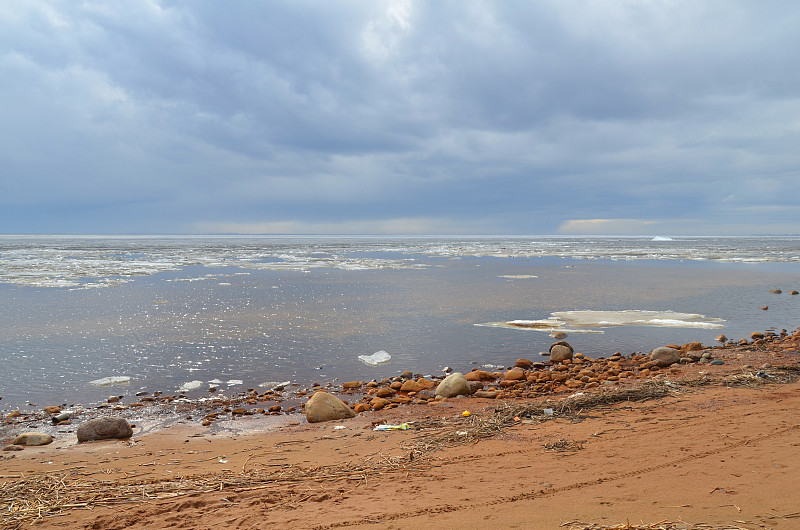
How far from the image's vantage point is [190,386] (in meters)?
10.7

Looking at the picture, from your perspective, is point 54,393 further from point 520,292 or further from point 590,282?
point 590,282

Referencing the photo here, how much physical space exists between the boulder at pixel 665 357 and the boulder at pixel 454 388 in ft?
15.7

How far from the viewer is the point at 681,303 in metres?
22.2

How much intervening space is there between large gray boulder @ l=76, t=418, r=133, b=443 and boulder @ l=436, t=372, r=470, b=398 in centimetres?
525

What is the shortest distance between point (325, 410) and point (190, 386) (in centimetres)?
375

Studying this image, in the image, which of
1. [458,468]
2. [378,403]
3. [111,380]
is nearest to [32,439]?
[111,380]

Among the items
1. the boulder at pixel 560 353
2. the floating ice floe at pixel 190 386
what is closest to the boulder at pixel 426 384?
the boulder at pixel 560 353

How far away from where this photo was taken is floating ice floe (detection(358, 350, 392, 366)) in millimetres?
12727

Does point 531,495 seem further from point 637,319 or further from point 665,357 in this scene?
point 637,319

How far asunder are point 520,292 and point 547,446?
20.5 meters

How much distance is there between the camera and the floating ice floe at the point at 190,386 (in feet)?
34.7

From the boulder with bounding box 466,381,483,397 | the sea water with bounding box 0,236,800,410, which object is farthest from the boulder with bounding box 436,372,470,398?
the sea water with bounding box 0,236,800,410

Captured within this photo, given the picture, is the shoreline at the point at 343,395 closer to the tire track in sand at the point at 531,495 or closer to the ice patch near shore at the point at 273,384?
the ice patch near shore at the point at 273,384

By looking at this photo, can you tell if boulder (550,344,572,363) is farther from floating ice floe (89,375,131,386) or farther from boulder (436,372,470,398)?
floating ice floe (89,375,131,386)
